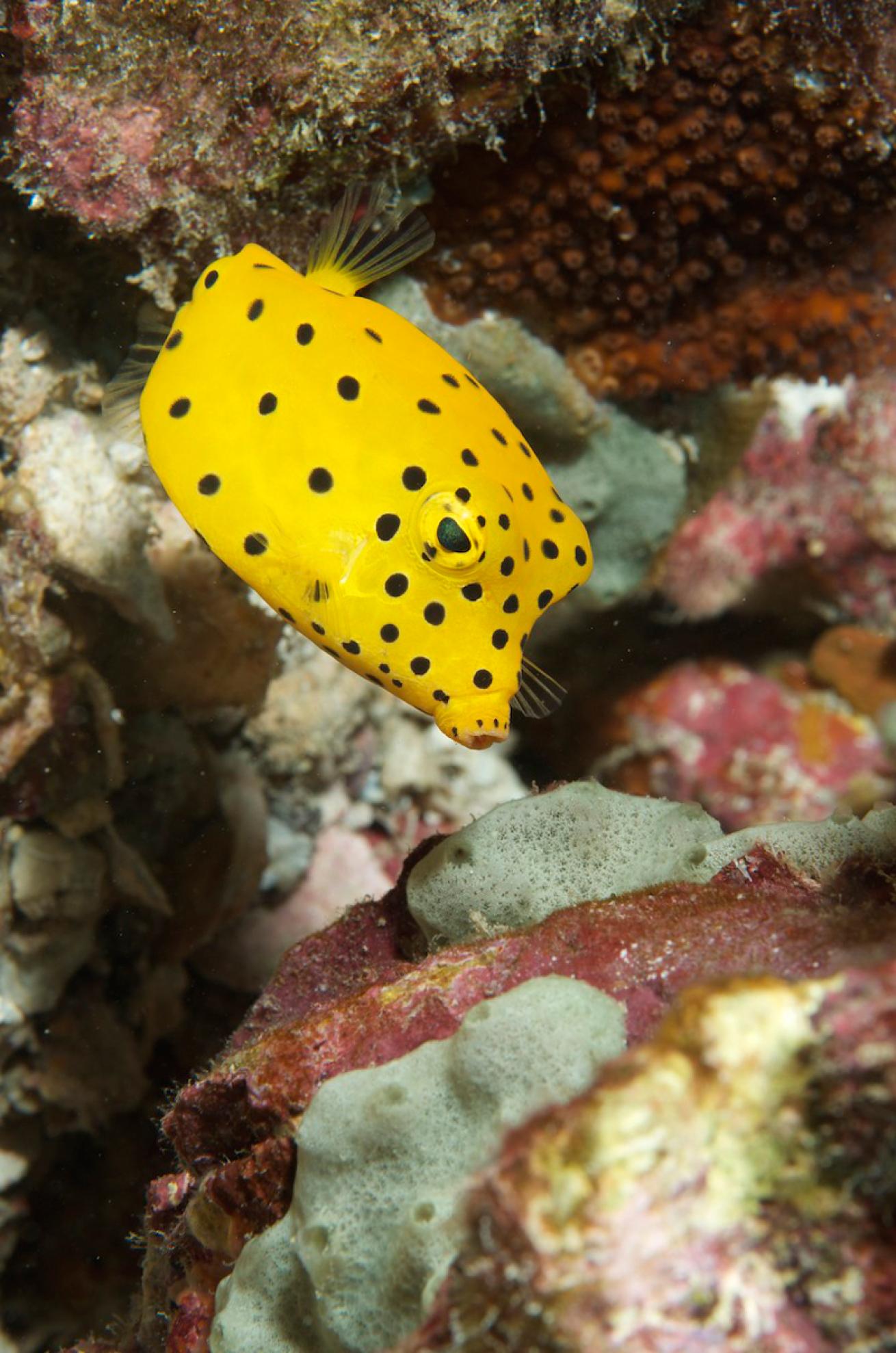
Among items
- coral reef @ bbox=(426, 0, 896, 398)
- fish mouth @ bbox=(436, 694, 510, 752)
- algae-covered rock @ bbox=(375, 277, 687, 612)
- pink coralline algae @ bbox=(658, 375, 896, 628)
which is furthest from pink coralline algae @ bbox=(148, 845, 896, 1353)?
pink coralline algae @ bbox=(658, 375, 896, 628)

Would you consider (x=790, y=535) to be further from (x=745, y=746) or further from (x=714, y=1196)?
(x=714, y=1196)

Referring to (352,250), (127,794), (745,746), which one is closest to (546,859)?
(352,250)

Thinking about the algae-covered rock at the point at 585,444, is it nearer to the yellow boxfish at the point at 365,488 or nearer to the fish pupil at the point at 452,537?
the yellow boxfish at the point at 365,488

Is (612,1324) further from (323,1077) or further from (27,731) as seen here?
(27,731)

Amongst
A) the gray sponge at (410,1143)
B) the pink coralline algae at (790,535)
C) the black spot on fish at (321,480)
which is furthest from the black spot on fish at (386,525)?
the pink coralline algae at (790,535)

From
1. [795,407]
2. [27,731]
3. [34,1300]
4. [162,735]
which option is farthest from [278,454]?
[34,1300]

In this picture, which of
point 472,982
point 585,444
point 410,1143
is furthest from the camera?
point 585,444

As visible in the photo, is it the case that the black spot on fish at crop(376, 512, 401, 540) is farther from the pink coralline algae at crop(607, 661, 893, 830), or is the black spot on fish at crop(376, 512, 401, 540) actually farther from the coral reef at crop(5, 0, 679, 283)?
the pink coralline algae at crop(607, 661, 893, 830)
